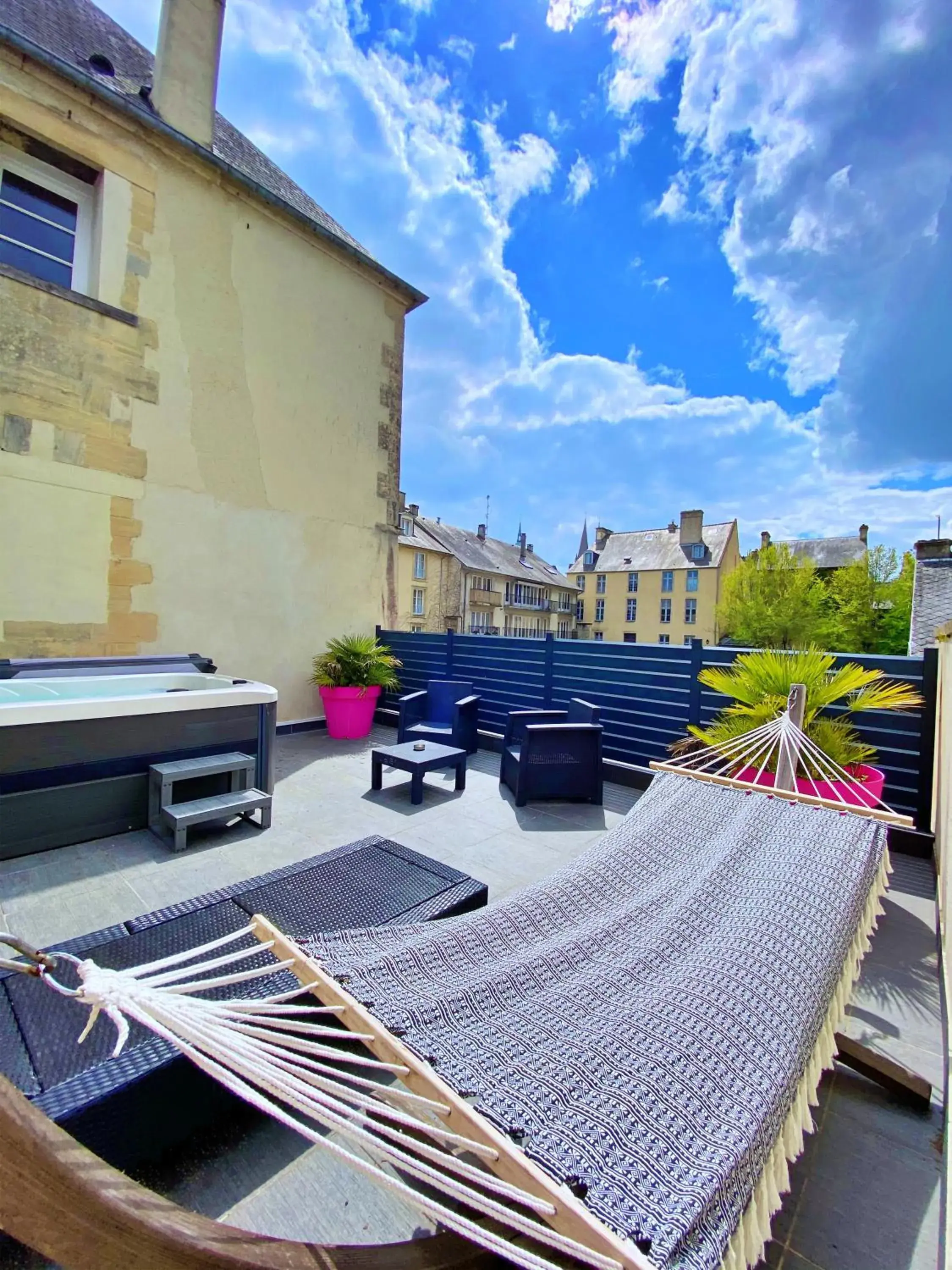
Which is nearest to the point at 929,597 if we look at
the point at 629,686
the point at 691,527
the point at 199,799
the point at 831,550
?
the point at 629,686

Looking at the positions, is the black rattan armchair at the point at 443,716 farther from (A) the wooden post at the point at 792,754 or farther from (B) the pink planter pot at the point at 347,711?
(A) the wooden post at the point at 792,754

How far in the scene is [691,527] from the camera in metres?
35.9

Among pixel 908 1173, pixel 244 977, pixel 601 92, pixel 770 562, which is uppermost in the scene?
pixel 601 92

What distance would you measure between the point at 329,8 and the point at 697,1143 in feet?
33.4

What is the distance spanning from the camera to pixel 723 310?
35.4 feet

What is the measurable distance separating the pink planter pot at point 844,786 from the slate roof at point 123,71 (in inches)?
315

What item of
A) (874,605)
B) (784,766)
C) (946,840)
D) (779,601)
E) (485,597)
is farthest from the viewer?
(485,597)

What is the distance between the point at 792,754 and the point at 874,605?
30.7 m

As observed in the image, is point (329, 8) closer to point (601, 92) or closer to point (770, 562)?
point (601, 92)

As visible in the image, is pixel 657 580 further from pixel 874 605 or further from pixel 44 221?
pixel 44 221

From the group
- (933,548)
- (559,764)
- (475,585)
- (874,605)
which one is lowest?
(559,764)

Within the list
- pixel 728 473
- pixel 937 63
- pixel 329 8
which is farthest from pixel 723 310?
pixel 728 473

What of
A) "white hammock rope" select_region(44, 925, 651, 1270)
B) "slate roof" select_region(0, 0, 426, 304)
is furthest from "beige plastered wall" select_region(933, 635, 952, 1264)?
"slate roof" select_region(0, 0, 426, 304)

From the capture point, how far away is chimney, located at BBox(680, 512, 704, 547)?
1405 inches
